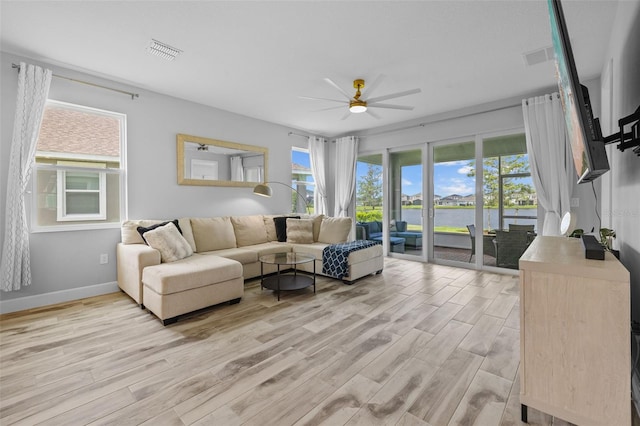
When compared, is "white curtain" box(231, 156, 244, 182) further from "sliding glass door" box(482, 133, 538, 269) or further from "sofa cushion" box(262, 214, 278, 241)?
"sliding glass door" box(482, 133, 538, 269)

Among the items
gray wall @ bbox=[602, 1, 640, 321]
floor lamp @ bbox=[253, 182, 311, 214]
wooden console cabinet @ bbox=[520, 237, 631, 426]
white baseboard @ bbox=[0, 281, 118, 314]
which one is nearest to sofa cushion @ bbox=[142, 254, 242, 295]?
white baseboard @ bbox=[0, 281, 118, 314]

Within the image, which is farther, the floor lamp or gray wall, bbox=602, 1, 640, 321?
the floor lamp

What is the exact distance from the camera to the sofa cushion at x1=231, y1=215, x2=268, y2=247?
15.2 ft

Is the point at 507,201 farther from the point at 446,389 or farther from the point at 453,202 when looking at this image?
the point at 446,389

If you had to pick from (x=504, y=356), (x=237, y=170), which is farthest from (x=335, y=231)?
(x=504, y=356)

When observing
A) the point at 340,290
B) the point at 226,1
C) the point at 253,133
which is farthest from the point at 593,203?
the point at 253,133

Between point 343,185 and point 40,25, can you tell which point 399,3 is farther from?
point 343,185

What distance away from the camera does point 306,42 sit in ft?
9.20

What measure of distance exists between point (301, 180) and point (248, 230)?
6.71 ft

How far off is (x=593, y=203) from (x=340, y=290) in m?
3.45

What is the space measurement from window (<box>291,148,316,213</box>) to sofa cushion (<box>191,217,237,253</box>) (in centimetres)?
184

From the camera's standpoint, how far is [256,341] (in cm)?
238

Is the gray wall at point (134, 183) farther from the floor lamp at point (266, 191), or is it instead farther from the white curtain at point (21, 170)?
the floor lamp at point (266, 191)

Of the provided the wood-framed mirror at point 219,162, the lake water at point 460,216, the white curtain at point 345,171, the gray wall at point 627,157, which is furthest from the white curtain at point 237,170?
the gray wall at point 627,157
